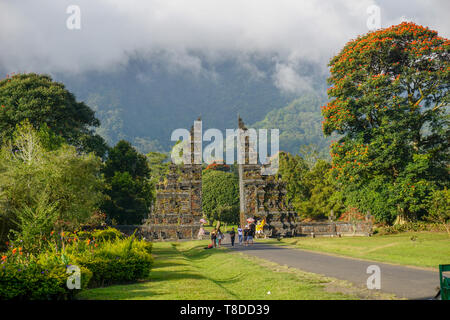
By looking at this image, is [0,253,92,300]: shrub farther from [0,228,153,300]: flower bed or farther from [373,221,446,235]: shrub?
[373,221,446,235]: shrub

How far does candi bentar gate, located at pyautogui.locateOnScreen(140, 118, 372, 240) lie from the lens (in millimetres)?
38375

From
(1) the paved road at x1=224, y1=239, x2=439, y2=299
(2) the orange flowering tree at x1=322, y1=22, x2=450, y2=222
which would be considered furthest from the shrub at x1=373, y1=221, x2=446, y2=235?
(1) the paved road at x1=224, y1=239, x2=439, y2=299

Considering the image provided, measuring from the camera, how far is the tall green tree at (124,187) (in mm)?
46031

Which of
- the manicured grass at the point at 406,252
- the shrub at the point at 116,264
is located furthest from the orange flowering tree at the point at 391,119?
the shrub at the point at 116,264

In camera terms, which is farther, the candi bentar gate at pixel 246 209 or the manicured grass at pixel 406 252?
the candi bentar gate at pixel 246 209

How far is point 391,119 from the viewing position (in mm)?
32969

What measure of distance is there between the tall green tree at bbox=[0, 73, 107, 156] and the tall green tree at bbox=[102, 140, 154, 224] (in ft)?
14.5

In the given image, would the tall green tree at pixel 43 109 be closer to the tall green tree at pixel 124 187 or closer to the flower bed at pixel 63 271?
the tall green tree at pixel 124 187

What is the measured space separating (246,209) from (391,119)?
1645cm

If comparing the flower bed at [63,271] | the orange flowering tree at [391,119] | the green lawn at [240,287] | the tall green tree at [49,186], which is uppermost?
the orange flowering tree at [391,119]

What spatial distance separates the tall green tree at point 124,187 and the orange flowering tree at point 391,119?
81.1ft

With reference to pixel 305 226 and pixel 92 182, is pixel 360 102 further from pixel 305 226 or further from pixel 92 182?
pixel 92 182

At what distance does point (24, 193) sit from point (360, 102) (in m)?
27.3
